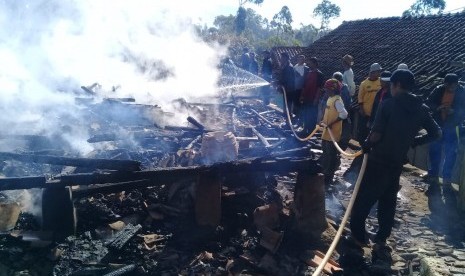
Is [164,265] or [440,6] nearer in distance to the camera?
[164,265]

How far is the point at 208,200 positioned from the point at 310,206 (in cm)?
143

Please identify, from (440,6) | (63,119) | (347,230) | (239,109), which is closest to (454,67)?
(239,109)

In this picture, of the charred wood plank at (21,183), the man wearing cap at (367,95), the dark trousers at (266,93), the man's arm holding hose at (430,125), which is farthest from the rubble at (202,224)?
the dark trousers at (266,93)

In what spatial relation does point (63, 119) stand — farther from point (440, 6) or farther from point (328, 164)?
point (440, 6)

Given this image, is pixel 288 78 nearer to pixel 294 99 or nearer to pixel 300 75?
pixel 300 75

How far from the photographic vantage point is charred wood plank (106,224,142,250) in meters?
4.14

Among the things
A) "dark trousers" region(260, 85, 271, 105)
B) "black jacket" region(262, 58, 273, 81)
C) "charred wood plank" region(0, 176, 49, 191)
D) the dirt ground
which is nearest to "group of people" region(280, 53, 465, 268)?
the dirt ground

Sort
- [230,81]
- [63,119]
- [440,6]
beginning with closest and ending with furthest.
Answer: [63,119] < [230,81] < [440,6]

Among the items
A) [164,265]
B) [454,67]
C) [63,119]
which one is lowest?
[164,265]

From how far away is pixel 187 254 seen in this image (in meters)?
4.20

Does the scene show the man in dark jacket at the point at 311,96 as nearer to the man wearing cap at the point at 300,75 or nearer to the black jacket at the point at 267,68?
the man wearing cap at the point at 300,75

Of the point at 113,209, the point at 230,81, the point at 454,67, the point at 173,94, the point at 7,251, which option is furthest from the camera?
the point at 230,81

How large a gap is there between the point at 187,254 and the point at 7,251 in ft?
6.76

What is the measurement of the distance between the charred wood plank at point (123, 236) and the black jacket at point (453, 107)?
18.9ft
